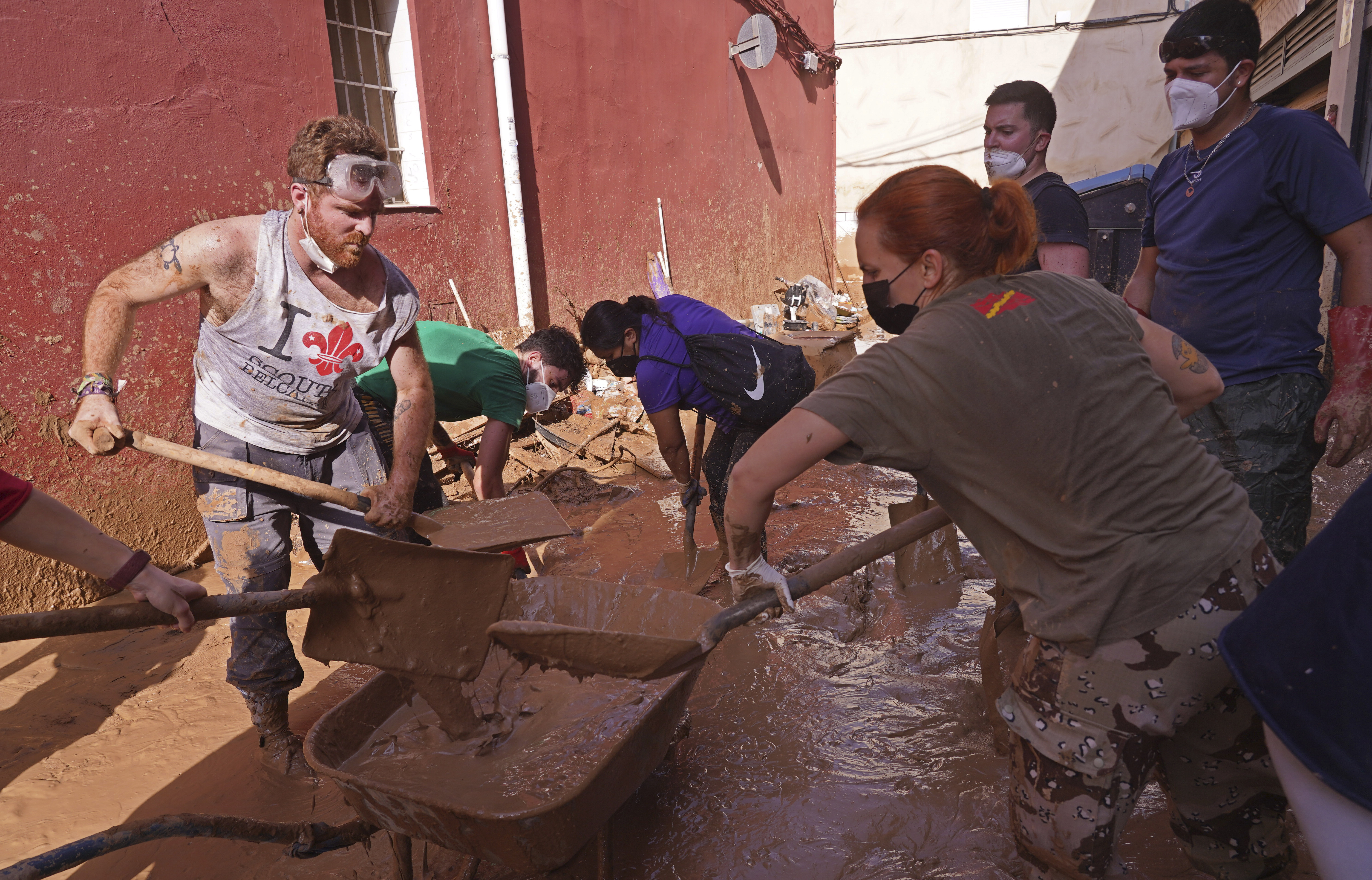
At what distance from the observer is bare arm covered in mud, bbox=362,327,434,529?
283 centimetres

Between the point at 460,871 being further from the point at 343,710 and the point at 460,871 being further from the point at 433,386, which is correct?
the point at 433,386

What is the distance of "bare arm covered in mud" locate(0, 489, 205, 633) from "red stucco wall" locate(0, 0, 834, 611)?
2.56 m

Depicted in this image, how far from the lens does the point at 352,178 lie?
2590mm

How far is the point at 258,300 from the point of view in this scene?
2604 millimetres

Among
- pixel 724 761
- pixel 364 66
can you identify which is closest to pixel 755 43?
pixel 364 66

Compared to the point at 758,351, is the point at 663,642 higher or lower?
lower

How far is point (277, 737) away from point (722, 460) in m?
2.31

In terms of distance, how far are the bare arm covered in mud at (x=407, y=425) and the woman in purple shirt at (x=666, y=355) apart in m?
0.83

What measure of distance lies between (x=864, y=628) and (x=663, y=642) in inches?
80.4

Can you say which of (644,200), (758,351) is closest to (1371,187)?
(758,351)

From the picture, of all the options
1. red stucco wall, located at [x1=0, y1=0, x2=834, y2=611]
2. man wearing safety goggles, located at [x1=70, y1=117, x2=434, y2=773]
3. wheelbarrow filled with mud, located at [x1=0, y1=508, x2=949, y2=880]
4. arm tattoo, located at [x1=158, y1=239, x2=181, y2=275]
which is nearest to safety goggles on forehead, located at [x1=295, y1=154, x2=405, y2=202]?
man wearing safety goggles, located at [x1=70, y1=117, x2=434, y2=773]

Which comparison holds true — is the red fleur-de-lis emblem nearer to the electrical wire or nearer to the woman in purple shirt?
the woman in purple shirt

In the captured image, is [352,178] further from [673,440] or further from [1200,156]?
[1200,156]

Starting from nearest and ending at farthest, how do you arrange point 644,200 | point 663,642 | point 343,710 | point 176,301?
1. point 663,642
2. point 343,710
3. point 176,301
4. point 644,200
